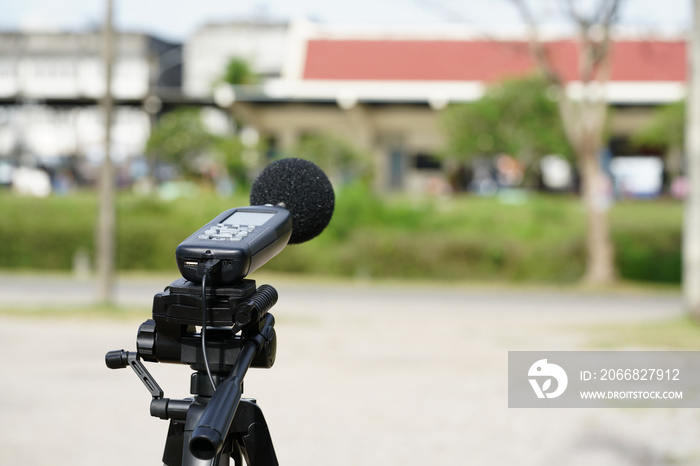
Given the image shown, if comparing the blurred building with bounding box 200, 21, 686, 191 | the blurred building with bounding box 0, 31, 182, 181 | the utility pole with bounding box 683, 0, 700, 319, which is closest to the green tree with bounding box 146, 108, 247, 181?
the blurred building with bounding box 200, 21, 686, 191

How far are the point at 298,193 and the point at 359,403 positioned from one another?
5606 millimetres

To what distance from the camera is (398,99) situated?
3619cm

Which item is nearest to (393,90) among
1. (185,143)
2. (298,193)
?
(185,143)

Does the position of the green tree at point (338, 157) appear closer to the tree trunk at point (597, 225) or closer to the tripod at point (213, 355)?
the tree trunk at point (597, 225)

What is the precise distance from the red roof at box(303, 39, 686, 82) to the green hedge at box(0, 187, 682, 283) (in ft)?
37.7

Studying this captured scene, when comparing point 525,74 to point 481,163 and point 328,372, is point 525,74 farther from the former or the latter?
point 328,372

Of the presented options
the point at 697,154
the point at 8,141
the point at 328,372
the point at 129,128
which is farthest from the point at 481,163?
the point at 129,128

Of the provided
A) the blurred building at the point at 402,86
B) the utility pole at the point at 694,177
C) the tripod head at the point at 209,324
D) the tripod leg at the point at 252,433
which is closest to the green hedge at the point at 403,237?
the utility pole at the point at 694,177

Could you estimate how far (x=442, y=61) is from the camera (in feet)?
121

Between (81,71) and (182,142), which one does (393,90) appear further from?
(81,71)

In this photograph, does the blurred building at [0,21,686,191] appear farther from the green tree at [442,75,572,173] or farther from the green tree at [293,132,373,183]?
the green tree at [293,132,373,183]

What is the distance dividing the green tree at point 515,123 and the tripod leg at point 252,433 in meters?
26.2

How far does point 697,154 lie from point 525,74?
17.8 metres

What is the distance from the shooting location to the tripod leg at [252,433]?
1.89 m
